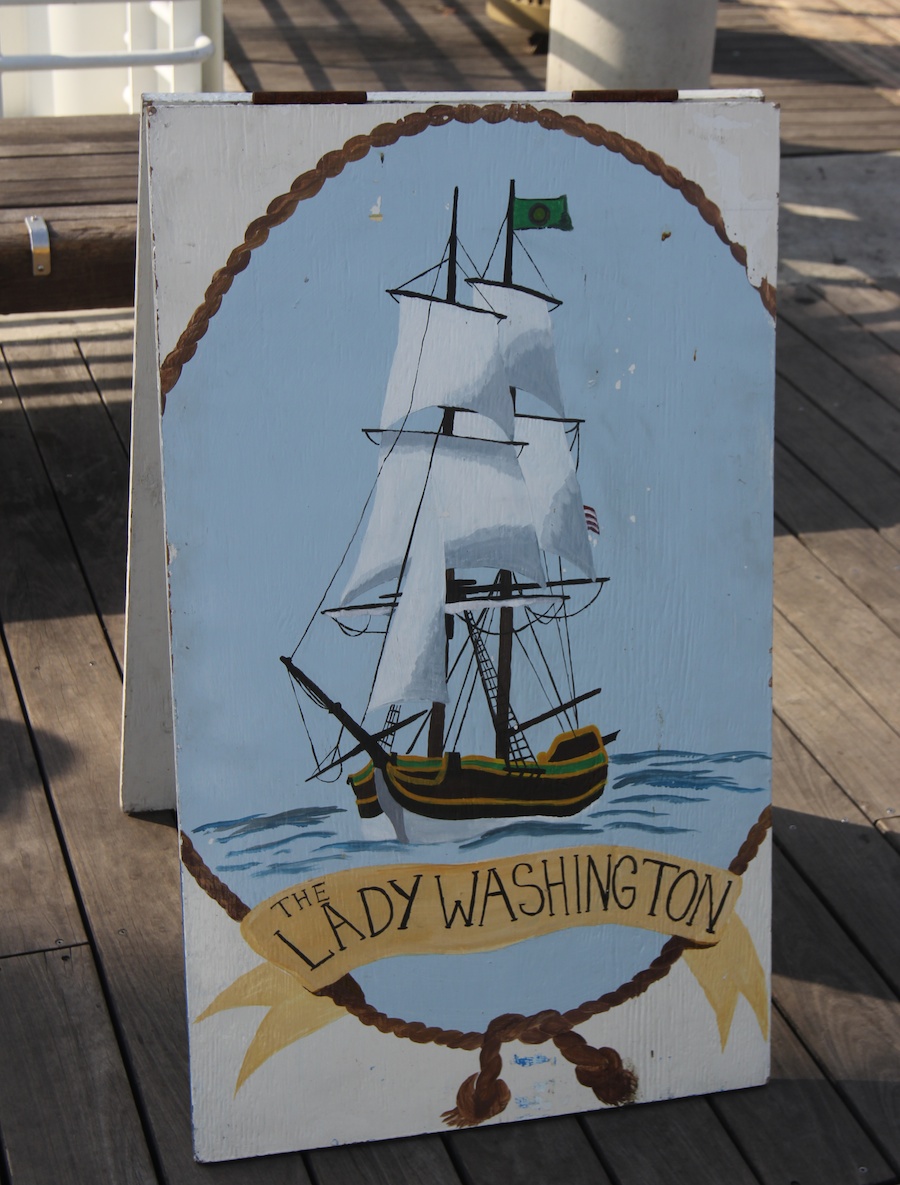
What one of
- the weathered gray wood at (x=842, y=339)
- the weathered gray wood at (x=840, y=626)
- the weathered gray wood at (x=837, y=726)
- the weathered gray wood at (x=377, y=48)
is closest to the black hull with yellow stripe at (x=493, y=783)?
the weathered gray wood at (x=837, y=726)

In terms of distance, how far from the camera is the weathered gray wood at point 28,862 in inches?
65.4

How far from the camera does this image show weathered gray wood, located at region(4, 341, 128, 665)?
230 cm

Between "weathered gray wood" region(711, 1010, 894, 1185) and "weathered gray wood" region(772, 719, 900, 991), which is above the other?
"weathered gray wood" region(772, 719, 900, 991)

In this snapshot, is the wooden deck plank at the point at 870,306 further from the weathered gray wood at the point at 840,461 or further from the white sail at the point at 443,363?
the white sail at the point at 443,363

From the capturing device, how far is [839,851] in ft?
6.00

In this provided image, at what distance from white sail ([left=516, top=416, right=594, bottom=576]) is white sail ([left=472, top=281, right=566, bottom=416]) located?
0.09ft

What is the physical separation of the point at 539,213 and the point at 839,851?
98cm

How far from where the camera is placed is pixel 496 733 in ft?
4.46

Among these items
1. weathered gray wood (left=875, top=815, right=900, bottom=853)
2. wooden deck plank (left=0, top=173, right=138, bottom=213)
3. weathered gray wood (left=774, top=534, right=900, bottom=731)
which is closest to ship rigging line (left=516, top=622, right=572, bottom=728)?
A: weathered gray wood (left=875, top=815, right=900, bottom=853)

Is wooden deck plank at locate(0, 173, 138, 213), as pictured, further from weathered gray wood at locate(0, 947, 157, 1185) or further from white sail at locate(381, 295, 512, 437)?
weathered gray wood at locate(0, 947, 157, 1185)

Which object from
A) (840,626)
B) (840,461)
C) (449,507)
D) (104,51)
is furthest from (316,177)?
(104,51)

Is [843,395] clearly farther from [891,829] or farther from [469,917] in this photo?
[469,917]

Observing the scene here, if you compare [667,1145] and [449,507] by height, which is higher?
[449,507]

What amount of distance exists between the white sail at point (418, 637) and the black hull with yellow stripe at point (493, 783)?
0.07 meters
